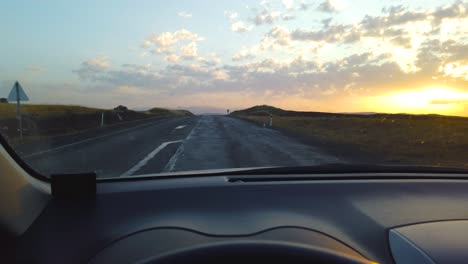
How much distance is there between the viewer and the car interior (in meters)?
2.17

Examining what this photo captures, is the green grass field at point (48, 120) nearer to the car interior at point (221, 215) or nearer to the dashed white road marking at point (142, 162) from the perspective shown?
the car interior at point (221, 215)

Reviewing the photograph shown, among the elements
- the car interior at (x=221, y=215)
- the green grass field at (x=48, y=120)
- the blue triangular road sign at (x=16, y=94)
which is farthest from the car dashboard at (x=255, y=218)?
the blue triangular road sign at (x=16, y=94)

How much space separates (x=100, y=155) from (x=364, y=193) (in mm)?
10926

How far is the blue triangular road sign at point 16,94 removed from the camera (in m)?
3.99

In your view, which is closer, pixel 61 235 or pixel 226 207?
pixel 61 235

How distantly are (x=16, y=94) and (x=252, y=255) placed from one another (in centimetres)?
376

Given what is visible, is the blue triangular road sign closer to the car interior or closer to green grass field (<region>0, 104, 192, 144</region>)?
green grass field (<region>0, 104, 192, 144</region>)

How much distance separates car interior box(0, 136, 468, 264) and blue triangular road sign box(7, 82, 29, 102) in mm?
1392

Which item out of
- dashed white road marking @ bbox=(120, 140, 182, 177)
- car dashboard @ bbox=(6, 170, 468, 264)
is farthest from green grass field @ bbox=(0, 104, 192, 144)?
dashed white road marking @ bbox=(120, 140, 182, 177)

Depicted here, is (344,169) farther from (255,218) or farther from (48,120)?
(48,120)

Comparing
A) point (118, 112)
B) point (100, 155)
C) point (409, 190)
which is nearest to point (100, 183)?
point (409, 190)

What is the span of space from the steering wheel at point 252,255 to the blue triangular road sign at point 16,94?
125 inches

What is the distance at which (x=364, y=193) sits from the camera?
3115 millimetres

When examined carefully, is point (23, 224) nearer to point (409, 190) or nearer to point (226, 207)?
point (226, 207)
